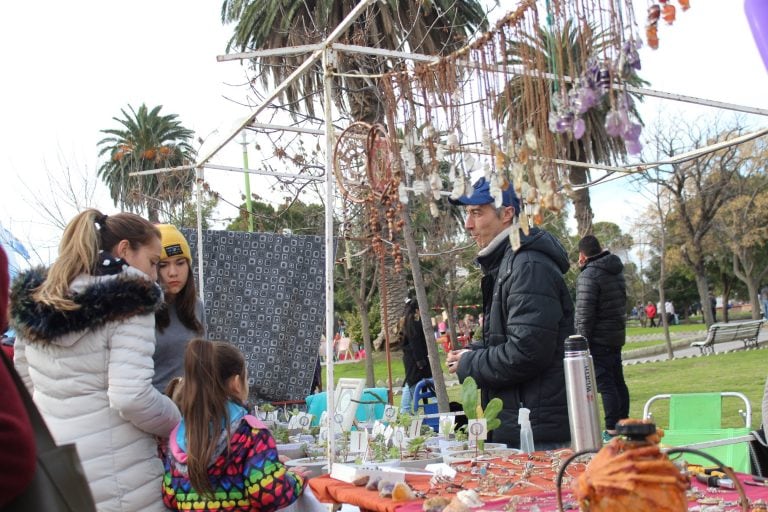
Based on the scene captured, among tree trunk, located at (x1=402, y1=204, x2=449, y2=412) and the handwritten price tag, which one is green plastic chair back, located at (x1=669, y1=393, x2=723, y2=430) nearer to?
the handwritten price tag

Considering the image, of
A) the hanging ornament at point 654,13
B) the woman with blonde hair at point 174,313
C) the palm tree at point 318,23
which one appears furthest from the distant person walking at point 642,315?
the hanging ornament at point 654,13

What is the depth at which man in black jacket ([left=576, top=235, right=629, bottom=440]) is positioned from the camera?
20.1 feet

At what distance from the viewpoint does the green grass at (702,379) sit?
984 cm

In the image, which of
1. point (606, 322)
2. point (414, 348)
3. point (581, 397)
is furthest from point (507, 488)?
point (414, 348)

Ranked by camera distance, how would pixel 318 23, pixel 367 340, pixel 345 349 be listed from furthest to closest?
1. pixel 345 349
2. pixel 367 340
3. pixel 318 23

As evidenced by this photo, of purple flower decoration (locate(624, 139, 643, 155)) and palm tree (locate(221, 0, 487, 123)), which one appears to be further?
palm tree (locate(221, 0, 487, 123))

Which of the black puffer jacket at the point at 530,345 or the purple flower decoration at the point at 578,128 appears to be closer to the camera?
the purple flower decoration at the point at 578,128

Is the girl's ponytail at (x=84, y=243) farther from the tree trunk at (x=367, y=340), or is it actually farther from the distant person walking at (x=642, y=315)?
the distant person walking at (x=642, y=315)

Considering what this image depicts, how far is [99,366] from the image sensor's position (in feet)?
8.90

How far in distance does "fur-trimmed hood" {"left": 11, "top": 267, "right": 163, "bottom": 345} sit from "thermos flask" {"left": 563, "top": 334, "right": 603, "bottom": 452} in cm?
141

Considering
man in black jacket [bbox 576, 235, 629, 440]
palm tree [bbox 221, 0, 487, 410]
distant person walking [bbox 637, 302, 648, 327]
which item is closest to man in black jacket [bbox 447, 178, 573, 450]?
man in black jacket [bbox 576, 235, 629, 440]

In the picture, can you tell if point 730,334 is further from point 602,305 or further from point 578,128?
point 578,128

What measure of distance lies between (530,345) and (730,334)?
17.7 m

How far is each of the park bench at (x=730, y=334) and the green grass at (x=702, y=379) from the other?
5.55ft
